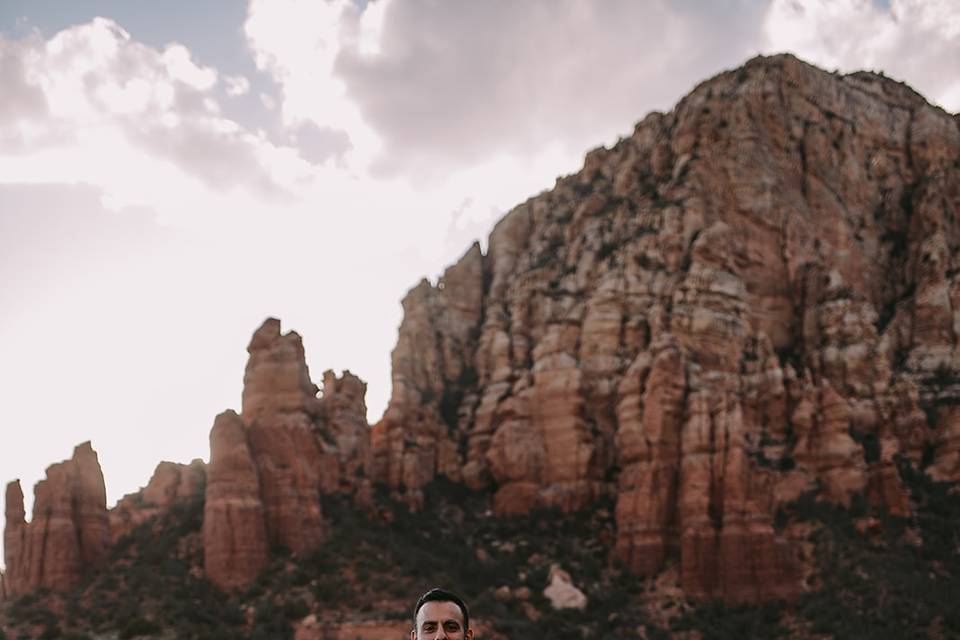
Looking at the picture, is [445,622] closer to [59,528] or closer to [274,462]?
[274,462]

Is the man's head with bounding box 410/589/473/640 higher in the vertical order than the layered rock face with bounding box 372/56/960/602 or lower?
lower

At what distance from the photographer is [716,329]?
7356cm

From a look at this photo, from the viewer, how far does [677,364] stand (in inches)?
2680

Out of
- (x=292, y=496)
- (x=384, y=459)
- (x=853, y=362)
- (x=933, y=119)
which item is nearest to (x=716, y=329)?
(x=853, y=362)

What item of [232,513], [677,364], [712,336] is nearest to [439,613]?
[232,513]

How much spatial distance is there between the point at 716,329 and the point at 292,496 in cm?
3174

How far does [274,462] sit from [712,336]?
31.6 m

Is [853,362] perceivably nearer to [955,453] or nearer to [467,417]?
[955,453]

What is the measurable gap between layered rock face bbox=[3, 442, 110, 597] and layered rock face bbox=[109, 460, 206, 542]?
101 inches

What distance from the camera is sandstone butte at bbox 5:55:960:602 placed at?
2376 inches

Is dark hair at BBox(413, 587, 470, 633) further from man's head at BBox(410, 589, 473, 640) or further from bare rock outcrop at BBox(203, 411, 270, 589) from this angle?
bare rock outcrop at BBox(203, 411, 270, 589)

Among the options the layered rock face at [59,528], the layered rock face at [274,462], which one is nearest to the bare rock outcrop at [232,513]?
the layered rock face at [274,462]

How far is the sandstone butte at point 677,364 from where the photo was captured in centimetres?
6034

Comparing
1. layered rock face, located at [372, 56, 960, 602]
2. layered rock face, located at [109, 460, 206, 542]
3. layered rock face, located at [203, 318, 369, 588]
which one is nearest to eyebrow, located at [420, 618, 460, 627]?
layered rock face, located at [203, 318, 369, 588]
